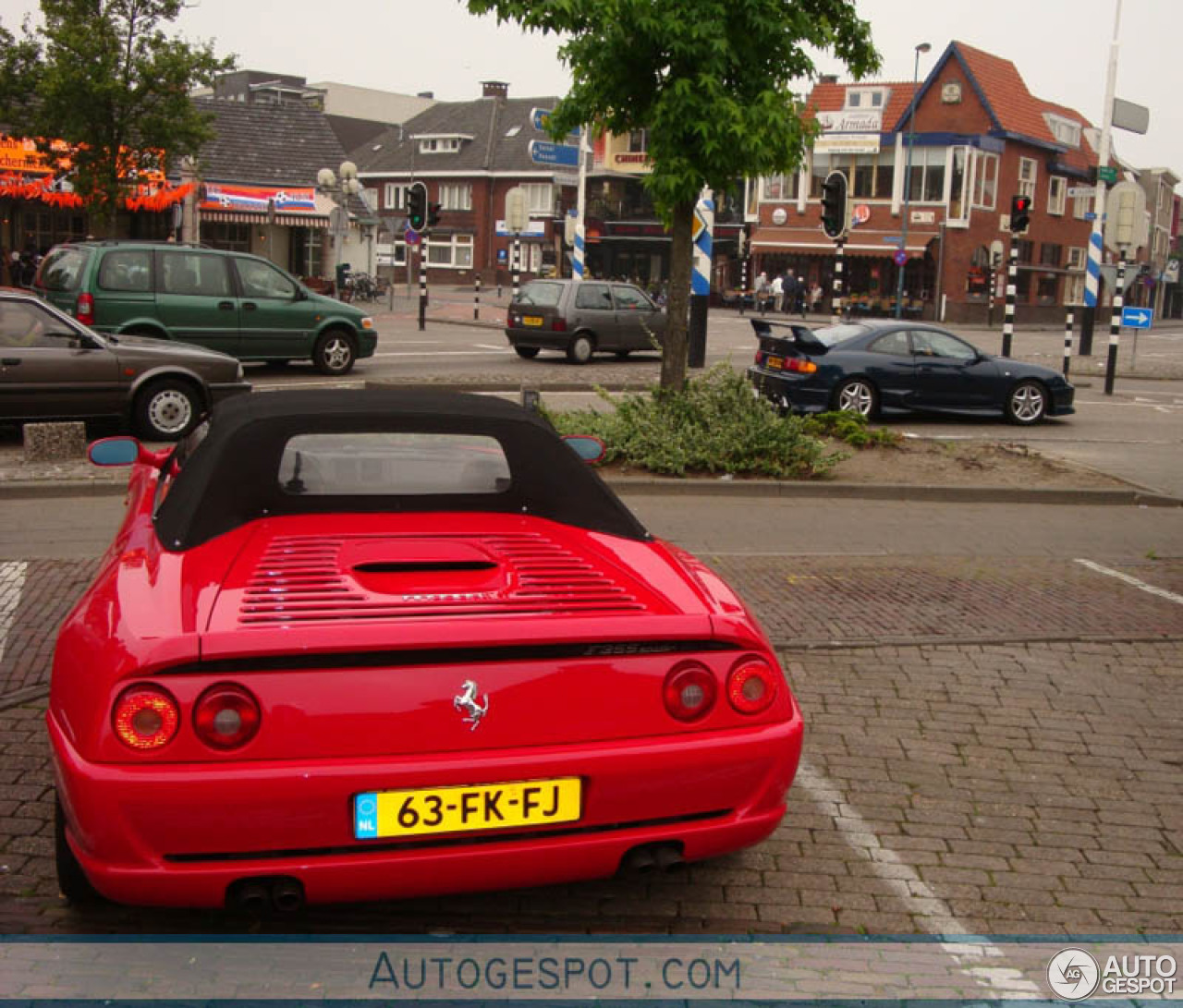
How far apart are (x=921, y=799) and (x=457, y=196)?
7812 centimetres

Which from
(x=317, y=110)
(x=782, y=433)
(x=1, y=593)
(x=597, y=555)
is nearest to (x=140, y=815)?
(x=597, y=555)

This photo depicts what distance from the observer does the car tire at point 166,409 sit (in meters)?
13.0

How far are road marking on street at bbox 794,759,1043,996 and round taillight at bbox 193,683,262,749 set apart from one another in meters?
1.96

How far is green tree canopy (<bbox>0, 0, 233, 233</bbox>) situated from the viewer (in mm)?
28484

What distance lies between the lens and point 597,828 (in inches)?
129

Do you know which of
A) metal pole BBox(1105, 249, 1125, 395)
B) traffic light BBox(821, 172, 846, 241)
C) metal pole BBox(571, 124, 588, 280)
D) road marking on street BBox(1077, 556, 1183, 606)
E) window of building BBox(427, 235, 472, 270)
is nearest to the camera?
road marking on street BBox(1077, 556, 1183, 606)

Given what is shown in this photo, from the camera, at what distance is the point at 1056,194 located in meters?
66.0

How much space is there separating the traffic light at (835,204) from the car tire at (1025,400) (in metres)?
4.85

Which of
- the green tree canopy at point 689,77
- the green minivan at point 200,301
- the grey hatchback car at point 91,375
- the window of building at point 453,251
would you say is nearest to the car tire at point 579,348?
the green minivan at point 200,301

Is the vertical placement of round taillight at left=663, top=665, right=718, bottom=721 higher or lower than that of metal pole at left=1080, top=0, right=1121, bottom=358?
lower

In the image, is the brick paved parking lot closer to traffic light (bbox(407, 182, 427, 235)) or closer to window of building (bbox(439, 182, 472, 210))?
traffic light (bbox(407, 182, 427, 235))

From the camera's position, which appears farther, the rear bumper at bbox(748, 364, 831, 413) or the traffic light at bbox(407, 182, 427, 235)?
the traffic light at bbox(407, 182, 427, 235)

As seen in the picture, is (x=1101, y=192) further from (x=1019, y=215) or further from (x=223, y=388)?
(x=223, y=388)

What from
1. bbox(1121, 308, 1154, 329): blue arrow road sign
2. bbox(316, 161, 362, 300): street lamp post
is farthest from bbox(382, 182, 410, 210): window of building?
bbox(1121, 308, 1154, 329): blue arrow road sign
